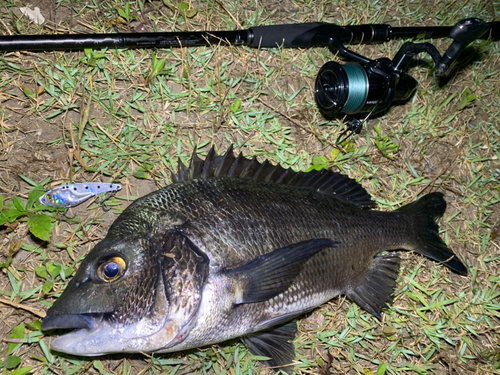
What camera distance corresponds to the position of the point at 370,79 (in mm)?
2855

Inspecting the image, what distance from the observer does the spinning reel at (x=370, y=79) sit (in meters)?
2.75

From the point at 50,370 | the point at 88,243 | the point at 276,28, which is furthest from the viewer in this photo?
the point at 276,28

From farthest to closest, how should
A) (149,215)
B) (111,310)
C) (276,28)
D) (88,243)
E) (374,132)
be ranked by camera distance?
(374,132)
(276,28)
(88,243)
(149,215)
(111,310)

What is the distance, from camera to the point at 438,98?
354 cm

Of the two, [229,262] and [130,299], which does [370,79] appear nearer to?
[229,262]

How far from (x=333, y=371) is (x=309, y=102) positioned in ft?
7.09

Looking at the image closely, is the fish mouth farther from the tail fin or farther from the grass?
the tail fin

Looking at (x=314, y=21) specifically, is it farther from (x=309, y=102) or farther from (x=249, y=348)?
(x=249, y=348)

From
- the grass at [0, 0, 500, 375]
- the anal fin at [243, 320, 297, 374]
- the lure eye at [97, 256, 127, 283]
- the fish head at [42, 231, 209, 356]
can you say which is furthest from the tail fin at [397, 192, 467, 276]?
the lure eye at [97, 256, 127, 283]

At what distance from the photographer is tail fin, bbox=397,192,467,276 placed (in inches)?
115

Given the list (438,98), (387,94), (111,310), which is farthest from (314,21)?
(111,310)

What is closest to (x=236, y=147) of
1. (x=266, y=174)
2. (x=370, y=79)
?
(x=266, y=174)

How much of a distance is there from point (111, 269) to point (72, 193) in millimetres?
995

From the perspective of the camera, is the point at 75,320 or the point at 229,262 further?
the point at 229,262
